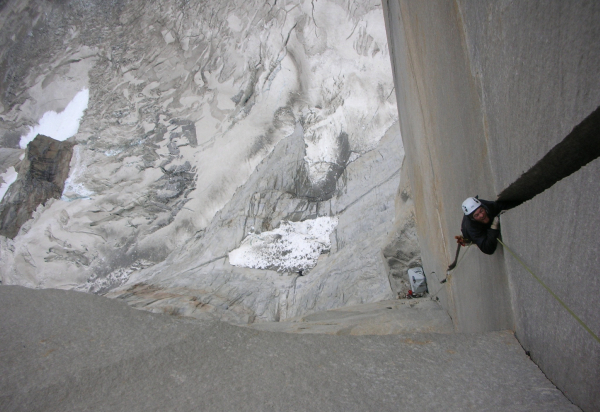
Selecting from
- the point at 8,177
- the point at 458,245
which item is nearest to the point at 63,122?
the point at 8,177

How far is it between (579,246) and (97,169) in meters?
11.2

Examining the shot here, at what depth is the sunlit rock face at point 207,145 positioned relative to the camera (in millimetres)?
7434

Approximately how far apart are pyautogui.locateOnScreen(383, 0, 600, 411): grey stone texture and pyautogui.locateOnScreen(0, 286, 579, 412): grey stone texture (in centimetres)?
20

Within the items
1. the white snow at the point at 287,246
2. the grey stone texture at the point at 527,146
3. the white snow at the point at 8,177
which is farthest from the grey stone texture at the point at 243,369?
the white snow at the point at 8,177

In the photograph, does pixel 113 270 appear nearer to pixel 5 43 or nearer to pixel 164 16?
pixel 164 16

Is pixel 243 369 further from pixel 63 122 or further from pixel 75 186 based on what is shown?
pixel 63 122

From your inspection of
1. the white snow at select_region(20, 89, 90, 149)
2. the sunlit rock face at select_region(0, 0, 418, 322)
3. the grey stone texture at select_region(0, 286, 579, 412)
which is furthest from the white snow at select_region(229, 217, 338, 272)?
the white snow at select_region(20, 89, 90, 149)

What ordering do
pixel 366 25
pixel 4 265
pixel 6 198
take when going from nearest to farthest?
pixel 366 25
pixel 4 265
pixel 6 198

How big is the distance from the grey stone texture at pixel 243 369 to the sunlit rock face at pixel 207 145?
3.95 m

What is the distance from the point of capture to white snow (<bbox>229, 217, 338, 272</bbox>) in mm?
7812

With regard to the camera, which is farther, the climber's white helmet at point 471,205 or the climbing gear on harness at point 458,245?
the climbing gear on harness at point 458,245

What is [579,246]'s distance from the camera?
1.21 metres

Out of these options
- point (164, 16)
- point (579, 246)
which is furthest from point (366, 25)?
point (579, 246)

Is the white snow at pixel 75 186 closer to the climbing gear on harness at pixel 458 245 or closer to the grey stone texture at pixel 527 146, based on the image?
the climbing gear on harness at pixel 458 245
